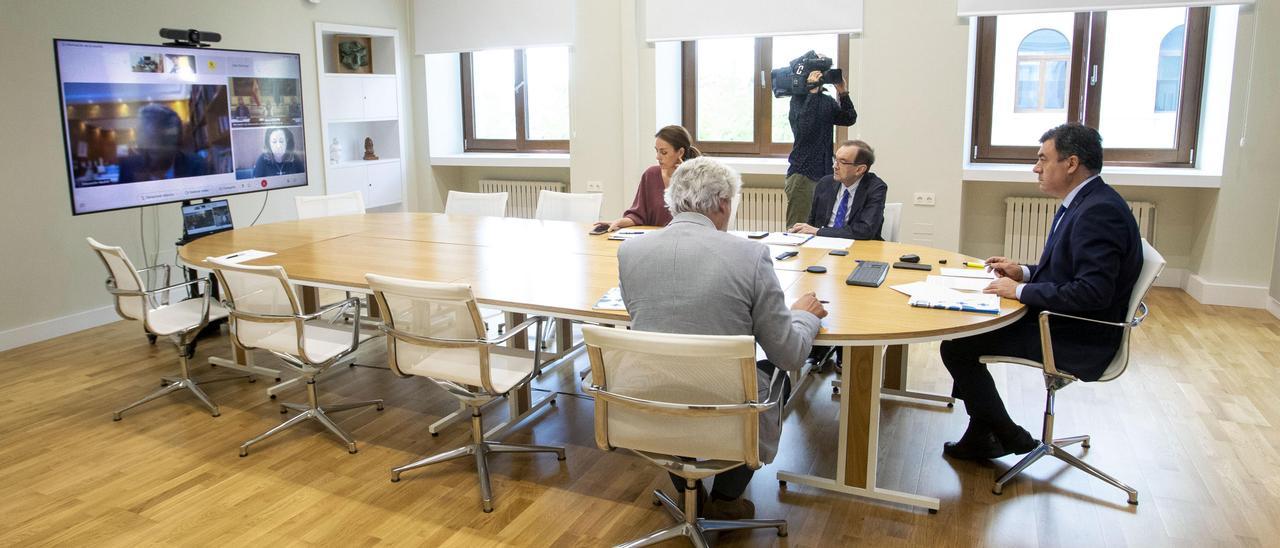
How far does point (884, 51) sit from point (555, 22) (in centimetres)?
269

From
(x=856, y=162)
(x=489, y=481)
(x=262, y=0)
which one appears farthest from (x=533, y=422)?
(x=262, y=0)

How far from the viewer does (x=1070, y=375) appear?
10.2 ft

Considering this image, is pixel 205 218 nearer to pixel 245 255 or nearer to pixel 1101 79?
pixel 245 255

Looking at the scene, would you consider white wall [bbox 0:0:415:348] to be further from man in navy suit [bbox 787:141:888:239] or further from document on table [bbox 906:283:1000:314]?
document on table [bbox 906:283:1000:314]

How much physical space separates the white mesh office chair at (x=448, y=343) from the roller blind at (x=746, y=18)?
4081mm

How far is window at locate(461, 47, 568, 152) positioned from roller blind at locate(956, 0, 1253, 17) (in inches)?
137

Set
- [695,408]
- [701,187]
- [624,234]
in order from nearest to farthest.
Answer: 1. [695,408]
2. [701,187]
3. [624,234]

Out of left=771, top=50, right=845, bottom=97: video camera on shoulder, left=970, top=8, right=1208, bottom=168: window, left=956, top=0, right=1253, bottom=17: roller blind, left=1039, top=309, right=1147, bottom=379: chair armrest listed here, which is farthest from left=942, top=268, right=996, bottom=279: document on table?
left=970, top=8, right=1208, bottom=168: window

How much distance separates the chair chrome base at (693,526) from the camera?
106 inches

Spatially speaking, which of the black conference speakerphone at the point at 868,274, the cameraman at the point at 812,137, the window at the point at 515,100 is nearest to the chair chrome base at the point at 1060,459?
the black conference speakerphone at the point at 868,274

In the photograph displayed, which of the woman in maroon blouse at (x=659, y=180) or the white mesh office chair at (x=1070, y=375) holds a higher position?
the woman in maroon blouse at (x=659, y=180)

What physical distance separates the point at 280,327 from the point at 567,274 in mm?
1212

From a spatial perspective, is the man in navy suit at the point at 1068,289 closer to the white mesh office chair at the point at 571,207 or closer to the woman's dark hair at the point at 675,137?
the woman's dark hair at the point at 675,137

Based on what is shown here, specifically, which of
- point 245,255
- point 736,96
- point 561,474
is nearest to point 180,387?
point 245,255
